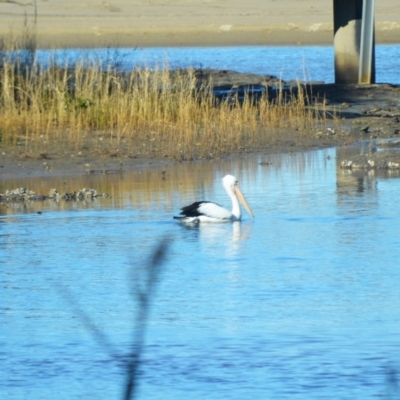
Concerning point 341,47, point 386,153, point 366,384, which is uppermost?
point 341,47

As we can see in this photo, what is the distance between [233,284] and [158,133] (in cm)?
876

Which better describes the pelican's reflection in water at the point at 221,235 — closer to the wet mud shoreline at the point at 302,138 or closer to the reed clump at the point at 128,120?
the wet mud shoreline at the point at 302,138

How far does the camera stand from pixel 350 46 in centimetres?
2444

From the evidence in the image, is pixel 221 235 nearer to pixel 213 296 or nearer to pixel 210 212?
pixel 210 212

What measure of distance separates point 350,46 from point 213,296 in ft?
54.8

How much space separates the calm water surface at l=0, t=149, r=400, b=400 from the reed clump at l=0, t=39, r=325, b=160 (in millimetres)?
3284

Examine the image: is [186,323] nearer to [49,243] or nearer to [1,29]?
[49,243]

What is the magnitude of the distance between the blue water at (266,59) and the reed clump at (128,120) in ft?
26.4

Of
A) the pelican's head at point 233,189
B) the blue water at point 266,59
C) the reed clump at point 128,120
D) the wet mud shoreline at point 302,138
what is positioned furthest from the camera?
the blue water at point 266,59

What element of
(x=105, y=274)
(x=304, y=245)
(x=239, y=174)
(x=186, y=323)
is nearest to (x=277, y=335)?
(x=186, y=323)

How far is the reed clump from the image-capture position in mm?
16812

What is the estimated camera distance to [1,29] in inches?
2090

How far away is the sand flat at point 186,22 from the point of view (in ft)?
174

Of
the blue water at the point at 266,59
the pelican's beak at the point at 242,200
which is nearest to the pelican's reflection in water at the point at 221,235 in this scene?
the pelican's beak at the point at 242,200
